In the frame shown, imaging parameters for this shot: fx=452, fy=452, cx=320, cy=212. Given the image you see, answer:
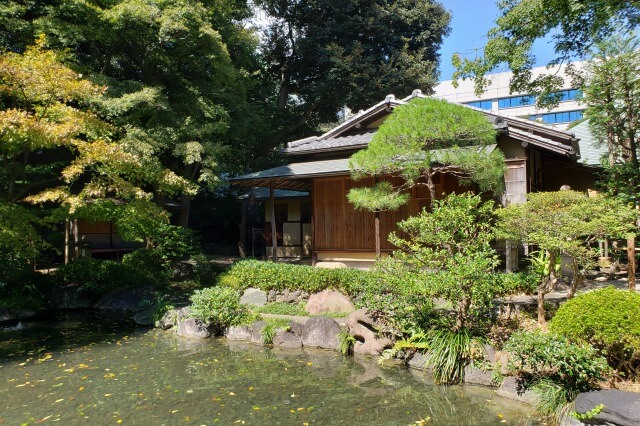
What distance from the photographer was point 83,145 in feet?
31.7

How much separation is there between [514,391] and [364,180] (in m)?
7.94

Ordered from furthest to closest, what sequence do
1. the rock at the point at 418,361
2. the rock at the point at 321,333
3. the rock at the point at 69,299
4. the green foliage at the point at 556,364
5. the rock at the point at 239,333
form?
the rock at the point at 69,299 → the rock at the point at 239,333 → the rock at the point at 321,333 → the rock at the point at 418,361 → the green foliage at the point at 556,364

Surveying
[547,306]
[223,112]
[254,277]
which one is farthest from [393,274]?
[223,112]

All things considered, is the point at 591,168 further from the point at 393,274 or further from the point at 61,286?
the point at 61,286

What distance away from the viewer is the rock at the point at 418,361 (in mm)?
7520

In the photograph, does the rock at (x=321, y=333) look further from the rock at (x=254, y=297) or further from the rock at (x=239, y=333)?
the rock at (x=254, y=297)

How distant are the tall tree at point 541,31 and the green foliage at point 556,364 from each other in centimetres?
793

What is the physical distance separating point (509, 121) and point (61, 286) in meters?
13.7

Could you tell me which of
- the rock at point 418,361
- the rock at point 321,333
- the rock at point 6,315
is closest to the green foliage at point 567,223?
the rock at point 418,361

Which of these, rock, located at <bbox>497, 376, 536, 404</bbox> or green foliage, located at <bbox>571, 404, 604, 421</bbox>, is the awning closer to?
rock, located at <bbox>497, 376, 536, 404</bbox>

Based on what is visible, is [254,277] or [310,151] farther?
[310,151]

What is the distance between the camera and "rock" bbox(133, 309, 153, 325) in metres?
11.3

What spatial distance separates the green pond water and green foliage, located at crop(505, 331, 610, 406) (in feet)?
1.53

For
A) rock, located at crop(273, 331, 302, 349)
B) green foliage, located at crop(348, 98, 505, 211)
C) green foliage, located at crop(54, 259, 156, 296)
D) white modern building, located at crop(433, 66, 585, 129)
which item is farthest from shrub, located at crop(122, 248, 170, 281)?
white modern building, located at crop(433, 66, 585, 129)
